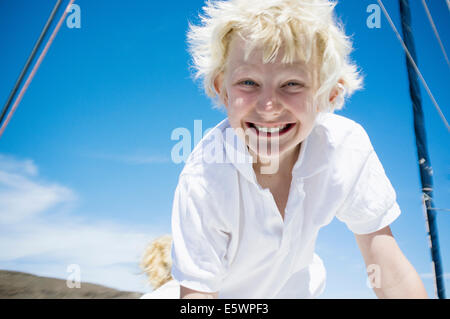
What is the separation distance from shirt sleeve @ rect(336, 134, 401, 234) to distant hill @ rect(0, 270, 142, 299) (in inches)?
83.7

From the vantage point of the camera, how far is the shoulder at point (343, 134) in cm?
101

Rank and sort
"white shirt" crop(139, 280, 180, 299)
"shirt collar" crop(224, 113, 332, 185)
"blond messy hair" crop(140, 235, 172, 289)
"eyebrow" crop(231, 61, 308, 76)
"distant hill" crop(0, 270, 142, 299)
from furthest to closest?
"distant hill" crop(0, 270, 142, 299) → "blond messy hair" crop(140, 235, 172, 289) → "white shirt" crop(139, 280, 180, 299) → "shirt collar" crop(224, 113, 332, 185) → "eyebrow" crop(231, 61, 308, 76)

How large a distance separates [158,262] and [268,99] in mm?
1307

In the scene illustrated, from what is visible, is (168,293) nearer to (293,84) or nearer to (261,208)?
(261,208)

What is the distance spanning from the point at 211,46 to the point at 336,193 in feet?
1.69

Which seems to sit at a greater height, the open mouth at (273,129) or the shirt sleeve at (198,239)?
the open mouth at (273,129)

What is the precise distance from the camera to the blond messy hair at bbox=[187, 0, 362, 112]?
0.83 meters

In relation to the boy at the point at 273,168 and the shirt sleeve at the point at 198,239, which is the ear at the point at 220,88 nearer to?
the boy at the point at 273,168

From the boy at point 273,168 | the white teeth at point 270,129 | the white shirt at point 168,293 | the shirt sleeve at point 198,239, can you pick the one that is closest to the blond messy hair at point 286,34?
the boy at point 273,168

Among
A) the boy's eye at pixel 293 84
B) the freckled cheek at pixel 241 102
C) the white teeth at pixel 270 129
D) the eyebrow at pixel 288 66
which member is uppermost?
the eyebrow at pixel 288 66

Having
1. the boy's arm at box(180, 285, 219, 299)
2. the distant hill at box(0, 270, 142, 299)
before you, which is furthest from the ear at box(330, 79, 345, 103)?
the distant hill at box(0, 270, 142, 299)

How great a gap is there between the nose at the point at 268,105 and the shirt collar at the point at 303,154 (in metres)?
0.12

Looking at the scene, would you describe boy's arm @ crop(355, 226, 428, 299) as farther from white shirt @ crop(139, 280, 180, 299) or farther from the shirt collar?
white shirt @ crop(139, 280, 180, 299)
